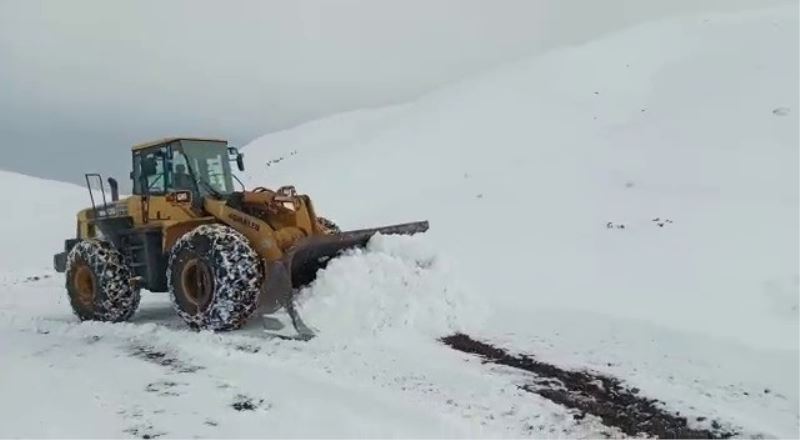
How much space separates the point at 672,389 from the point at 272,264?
3.90 meters

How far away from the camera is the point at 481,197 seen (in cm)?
1756

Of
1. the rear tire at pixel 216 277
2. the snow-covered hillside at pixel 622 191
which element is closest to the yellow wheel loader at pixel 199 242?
the rear tire at pixel 216 277

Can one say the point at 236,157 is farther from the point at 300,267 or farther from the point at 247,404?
the point at 247,404

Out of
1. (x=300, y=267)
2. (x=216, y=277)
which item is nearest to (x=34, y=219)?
(x=216, y=277)

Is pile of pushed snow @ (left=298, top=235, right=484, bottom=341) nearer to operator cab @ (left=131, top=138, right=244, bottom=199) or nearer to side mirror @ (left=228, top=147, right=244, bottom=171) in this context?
operator cab @ (left=131, top=138, right=244, bottom=199)

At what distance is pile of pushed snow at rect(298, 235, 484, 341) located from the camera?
24.5ft

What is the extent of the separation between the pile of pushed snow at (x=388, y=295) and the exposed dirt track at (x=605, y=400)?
0.85 metres

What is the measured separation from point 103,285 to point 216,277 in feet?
7.55

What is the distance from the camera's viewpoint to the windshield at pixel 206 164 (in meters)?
9.06

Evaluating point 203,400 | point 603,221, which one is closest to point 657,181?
point 603,221

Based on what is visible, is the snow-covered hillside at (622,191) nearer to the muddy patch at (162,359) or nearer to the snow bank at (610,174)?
the snow bank at (610,174)

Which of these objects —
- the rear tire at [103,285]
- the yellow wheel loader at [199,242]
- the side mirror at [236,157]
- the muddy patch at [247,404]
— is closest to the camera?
the muddy patch at [247,404]

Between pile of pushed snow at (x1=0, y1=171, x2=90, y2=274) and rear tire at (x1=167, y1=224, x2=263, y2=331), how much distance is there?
1139cm

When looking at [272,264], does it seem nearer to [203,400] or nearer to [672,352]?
[203,400]
